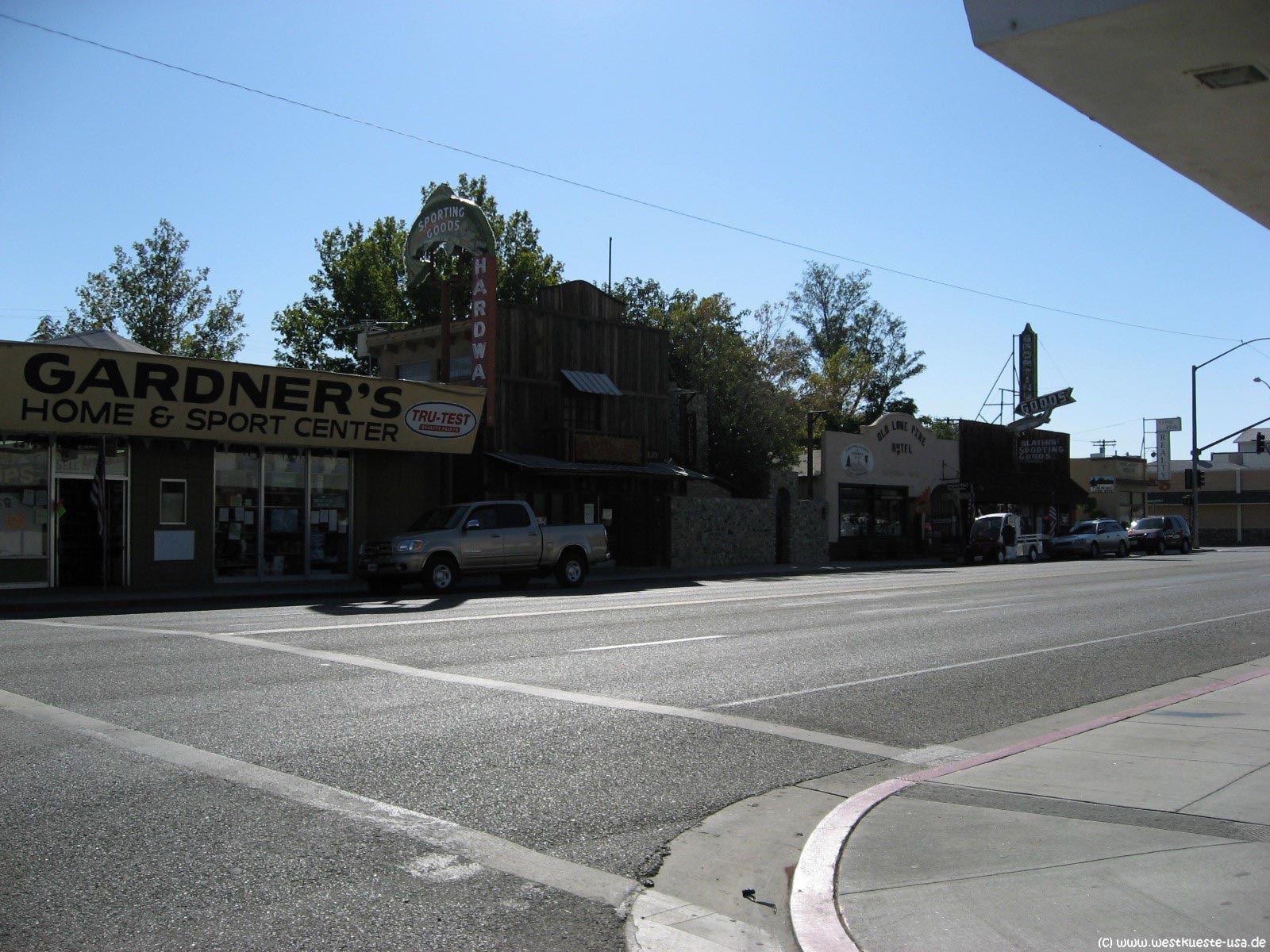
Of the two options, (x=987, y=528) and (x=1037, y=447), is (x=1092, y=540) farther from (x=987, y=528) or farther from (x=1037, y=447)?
(x=1037, y=447)

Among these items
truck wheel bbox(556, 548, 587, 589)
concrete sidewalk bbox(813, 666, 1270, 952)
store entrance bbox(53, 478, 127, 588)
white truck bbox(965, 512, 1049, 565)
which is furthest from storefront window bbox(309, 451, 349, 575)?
white truck bbox(965, 512, 1049, 565)

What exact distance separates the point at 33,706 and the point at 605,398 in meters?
25.2

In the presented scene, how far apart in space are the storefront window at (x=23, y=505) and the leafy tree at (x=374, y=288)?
30.7 m

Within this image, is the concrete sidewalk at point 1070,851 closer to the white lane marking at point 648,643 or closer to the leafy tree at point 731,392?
the white lane marking at point 648,643

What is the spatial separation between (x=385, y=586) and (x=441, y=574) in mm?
1620

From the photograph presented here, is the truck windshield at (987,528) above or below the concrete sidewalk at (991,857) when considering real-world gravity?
above

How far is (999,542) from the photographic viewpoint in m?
42.0

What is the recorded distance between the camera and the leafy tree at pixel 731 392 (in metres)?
44.8

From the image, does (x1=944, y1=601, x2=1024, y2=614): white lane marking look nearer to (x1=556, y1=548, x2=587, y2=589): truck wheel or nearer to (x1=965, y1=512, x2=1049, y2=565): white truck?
(x1=556, y1=548, x2=587, y2=589): truck wheel

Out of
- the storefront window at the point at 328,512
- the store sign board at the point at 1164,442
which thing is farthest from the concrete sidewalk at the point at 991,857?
the store sign board at the point at 1164,442

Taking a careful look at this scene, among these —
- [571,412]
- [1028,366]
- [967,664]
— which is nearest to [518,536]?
[571,412]

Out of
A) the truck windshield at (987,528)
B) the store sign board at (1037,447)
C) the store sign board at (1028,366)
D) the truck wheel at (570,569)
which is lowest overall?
the truck wheel at (570,569)

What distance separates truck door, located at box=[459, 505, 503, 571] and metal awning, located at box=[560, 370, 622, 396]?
30.7 ft

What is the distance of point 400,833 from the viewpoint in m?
5.84
